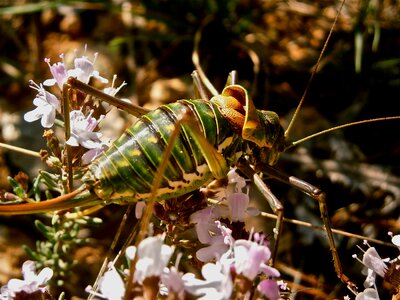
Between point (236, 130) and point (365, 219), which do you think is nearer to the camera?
point (236, 130)

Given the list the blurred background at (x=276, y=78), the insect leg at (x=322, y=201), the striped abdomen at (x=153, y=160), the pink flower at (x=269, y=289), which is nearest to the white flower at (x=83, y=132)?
the striped abdomen at (x=153, y=160)

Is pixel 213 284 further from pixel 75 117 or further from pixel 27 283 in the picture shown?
pixel 75 117

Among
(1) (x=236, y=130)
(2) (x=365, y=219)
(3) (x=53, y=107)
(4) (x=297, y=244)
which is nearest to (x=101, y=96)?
(3) (x=53, y=107)

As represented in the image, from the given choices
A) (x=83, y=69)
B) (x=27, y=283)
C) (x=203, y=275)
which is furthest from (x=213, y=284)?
(x=83, y=69)

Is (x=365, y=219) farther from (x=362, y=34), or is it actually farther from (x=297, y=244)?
(x=362, y=34)

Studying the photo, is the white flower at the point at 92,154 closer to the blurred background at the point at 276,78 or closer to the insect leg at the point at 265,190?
the insect leg at the point at 265,190
